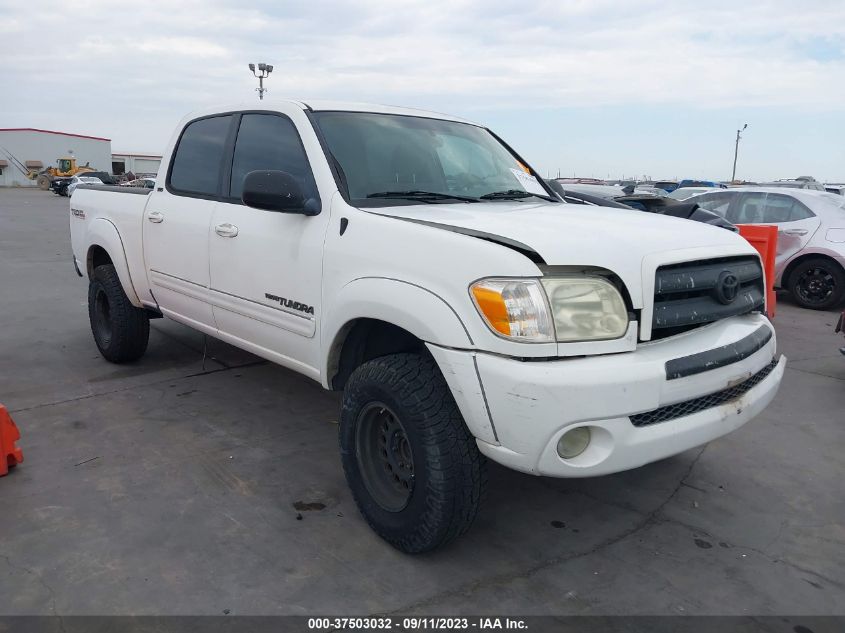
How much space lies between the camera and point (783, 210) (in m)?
9.00

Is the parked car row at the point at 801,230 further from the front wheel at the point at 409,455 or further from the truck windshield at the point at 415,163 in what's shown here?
the front wheel at the point at 409,455

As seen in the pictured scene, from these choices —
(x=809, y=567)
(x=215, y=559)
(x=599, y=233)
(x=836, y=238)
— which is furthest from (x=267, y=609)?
(x=836, y=238)

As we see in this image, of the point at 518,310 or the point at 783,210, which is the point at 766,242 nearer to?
the point at 783,210

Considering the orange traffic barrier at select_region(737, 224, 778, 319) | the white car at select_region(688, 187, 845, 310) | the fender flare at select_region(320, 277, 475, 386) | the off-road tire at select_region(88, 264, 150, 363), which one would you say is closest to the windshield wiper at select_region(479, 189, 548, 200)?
the fender flare at select_region(320, 277, 475, 386)

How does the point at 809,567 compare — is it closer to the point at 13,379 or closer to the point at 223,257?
the point at 223,257

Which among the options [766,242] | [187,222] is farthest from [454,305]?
[766,242]

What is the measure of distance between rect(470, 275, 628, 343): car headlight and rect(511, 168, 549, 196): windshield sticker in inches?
63.1

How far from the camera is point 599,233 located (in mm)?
2686

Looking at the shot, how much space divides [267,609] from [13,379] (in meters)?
3.66

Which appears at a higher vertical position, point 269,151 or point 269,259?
point 269,151

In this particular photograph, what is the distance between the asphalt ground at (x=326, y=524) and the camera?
8.60ft

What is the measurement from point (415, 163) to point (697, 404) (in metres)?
1.87

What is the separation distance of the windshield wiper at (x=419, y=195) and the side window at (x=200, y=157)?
1.30 m

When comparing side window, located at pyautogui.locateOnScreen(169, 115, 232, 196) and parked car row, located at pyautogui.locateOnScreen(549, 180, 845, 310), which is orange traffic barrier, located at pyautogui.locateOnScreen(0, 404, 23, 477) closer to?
side window, located at pyautogui.locateOnScreen(169, 115, 232, 196)
